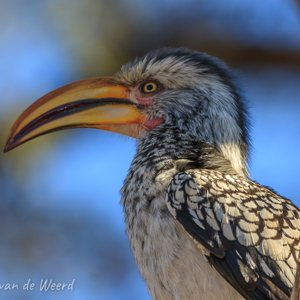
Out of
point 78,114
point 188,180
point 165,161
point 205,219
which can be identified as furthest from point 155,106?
point 205,219

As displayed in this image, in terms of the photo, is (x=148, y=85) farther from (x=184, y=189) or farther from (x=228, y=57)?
(x=228, y=57)

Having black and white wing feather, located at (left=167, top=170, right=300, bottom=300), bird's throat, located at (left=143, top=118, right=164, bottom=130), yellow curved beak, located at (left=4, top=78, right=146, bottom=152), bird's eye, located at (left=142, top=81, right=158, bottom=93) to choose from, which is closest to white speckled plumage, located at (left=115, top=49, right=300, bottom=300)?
black and white wing feather, located at (left=167, top=170, right=300, bottom=300)

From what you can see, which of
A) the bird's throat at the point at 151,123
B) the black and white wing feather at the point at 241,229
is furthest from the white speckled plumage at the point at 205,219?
the bird's throat at the point at 151,123

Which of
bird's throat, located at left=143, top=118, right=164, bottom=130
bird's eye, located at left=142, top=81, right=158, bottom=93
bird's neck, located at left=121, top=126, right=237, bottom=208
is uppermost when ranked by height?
bird's eye, located at left=142, top=81, right=158, bottom=93

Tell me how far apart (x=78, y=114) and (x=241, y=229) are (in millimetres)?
1610

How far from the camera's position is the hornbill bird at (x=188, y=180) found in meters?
3.36

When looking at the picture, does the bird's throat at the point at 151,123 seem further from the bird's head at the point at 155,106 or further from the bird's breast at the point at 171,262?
the bird's breast at the point at 171,262

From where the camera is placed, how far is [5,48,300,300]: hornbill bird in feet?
11.0

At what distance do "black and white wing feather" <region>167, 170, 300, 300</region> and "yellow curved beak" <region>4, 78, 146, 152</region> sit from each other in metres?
0.96

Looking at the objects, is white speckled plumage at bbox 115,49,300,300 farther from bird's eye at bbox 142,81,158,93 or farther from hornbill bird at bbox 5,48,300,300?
bird's eye at bbox 142,81,158,93

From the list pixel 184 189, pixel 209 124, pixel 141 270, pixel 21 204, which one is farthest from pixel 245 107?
pixel 21 204

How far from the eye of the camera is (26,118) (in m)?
4.38

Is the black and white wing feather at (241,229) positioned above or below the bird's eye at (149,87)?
below

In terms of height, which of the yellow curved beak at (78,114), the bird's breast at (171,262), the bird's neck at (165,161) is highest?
the yellow curved beak at (78,114)
